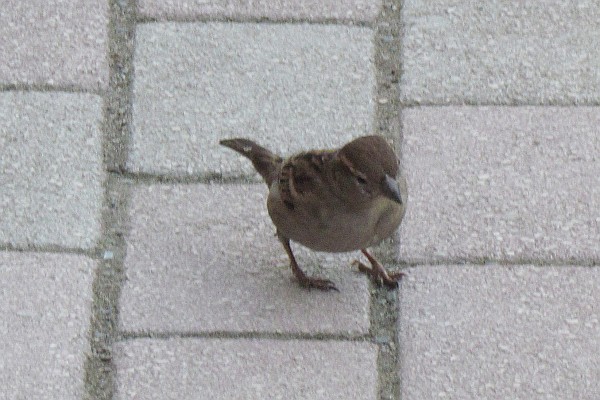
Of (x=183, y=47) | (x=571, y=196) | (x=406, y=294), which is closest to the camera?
(x=406, y=294)

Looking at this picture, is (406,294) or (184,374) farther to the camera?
(406,294)

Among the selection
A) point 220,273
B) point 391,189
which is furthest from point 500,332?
point 220,273

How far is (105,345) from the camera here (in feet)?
10.0

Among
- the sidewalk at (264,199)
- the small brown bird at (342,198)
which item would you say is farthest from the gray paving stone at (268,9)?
the small brown bird at (342,198)

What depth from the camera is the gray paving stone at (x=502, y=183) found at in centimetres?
331

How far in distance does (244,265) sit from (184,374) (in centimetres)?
42

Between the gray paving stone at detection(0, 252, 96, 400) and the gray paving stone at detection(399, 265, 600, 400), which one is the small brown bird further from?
the gray paving stone at detection(0, 252, 96, 400)

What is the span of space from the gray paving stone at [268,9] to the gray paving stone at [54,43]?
180mm

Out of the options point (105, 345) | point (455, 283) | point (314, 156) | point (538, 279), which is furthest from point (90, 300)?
point (538, 279)

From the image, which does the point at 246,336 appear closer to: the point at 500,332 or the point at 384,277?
the point at 384,277

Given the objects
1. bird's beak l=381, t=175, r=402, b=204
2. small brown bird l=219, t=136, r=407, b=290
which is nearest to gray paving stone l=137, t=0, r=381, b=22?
small brown bird l=219, t=136, r=407, b=290

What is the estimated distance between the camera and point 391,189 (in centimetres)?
295

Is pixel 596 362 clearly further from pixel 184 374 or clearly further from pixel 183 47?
pixel 183 47

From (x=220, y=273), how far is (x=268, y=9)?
3.47 ft
